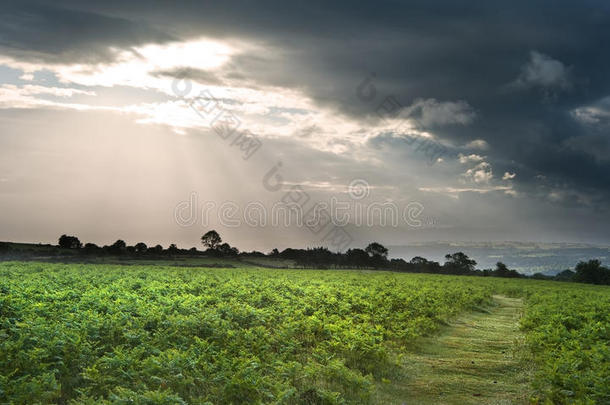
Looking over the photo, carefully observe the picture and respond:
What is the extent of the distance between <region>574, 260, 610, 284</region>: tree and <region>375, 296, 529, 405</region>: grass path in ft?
342

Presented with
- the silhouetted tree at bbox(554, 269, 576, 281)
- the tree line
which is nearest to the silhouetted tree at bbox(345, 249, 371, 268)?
the tree line

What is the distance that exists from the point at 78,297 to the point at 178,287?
711 centimetres

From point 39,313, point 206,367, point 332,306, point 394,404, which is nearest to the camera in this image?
point 206,367

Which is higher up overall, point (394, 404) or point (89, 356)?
point (89, 356)

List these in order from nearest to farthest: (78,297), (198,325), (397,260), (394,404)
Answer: (394,404), (198,325), (78,297), (397,260)

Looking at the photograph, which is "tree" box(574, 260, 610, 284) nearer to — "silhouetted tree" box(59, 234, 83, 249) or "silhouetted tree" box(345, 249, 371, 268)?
"silhouetted tree" box(345, 249, 371, 268)

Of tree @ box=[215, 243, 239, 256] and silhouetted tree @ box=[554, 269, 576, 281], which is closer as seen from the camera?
silhouetted tree @ box=[554, 269, 576, 281]

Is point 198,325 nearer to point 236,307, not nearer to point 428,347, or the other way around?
point 236,307

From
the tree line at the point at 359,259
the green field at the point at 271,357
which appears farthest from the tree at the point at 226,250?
the green field at the point at 271,357

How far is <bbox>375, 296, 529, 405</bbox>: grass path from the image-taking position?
1282 centimetres

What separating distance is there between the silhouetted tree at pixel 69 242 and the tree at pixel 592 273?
12279 cm

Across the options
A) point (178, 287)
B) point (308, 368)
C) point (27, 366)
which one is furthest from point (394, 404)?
point (178, 287)

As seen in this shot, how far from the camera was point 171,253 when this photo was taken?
114 metres

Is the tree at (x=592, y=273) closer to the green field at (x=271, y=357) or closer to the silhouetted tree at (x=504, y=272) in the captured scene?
the silhouetted tree at (x=504, y=272)
